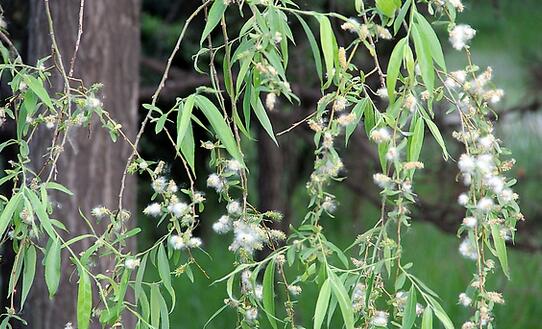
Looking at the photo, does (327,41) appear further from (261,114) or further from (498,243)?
(498,243)

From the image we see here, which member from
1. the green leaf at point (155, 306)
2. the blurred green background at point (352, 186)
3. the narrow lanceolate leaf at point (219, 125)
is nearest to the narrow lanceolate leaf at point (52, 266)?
the green leaf at point (155, 306)

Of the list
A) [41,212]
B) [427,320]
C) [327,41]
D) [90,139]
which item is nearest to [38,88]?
[41,212]

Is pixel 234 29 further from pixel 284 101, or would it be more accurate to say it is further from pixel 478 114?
pixel 478 114

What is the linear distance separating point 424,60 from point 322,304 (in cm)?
36

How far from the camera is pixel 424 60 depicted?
1.37 meters

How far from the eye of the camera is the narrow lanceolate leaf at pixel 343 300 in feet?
4.46

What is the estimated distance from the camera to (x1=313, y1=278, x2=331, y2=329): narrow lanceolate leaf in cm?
134

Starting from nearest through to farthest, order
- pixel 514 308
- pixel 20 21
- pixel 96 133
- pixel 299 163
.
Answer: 1. pixel 96 133
2. pixel 20 21
3. pixel 514 308
4. pixel 299 163

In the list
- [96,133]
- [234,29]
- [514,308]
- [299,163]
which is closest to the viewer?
[96,133]

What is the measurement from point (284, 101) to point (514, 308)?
1336 mm

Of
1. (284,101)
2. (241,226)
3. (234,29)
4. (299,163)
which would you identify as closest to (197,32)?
(284,101)

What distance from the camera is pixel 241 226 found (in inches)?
58.6

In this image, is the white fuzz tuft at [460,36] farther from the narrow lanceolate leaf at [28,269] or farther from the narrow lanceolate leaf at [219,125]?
the narrow lanceolate leaf at [28,269]

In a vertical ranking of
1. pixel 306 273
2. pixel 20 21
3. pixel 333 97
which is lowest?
pixel 306 273
